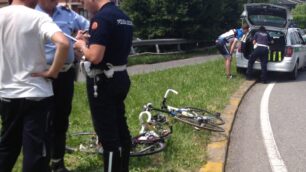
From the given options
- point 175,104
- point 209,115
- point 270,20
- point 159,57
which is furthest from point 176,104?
point 159,57

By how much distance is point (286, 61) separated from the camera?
48.1 feet

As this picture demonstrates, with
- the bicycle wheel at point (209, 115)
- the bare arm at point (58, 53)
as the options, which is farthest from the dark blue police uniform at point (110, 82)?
the bicycle wheel at point (209, 115)

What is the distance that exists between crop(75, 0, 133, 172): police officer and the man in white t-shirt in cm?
30

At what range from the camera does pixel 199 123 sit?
7.12 meters

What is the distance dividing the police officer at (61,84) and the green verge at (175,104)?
37 centimetres

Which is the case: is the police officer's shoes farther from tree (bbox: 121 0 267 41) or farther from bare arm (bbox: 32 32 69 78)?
tree (bbox: 121 0 267 41)

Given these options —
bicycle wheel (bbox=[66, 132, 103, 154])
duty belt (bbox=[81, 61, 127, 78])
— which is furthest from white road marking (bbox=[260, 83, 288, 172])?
duty belt (bbox=[81, 61, 127, 78])

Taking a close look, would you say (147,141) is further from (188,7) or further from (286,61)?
(188,7)

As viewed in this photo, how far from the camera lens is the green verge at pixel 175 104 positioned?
18.2 feet

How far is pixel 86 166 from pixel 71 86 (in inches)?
38.9

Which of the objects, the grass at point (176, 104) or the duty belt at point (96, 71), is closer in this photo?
the duty belt at point (96, 71)

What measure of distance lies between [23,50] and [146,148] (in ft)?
7.52

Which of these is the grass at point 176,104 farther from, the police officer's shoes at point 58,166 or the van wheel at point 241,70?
the van wheel at point 241,70

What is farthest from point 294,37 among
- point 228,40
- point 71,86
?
point 71,86
